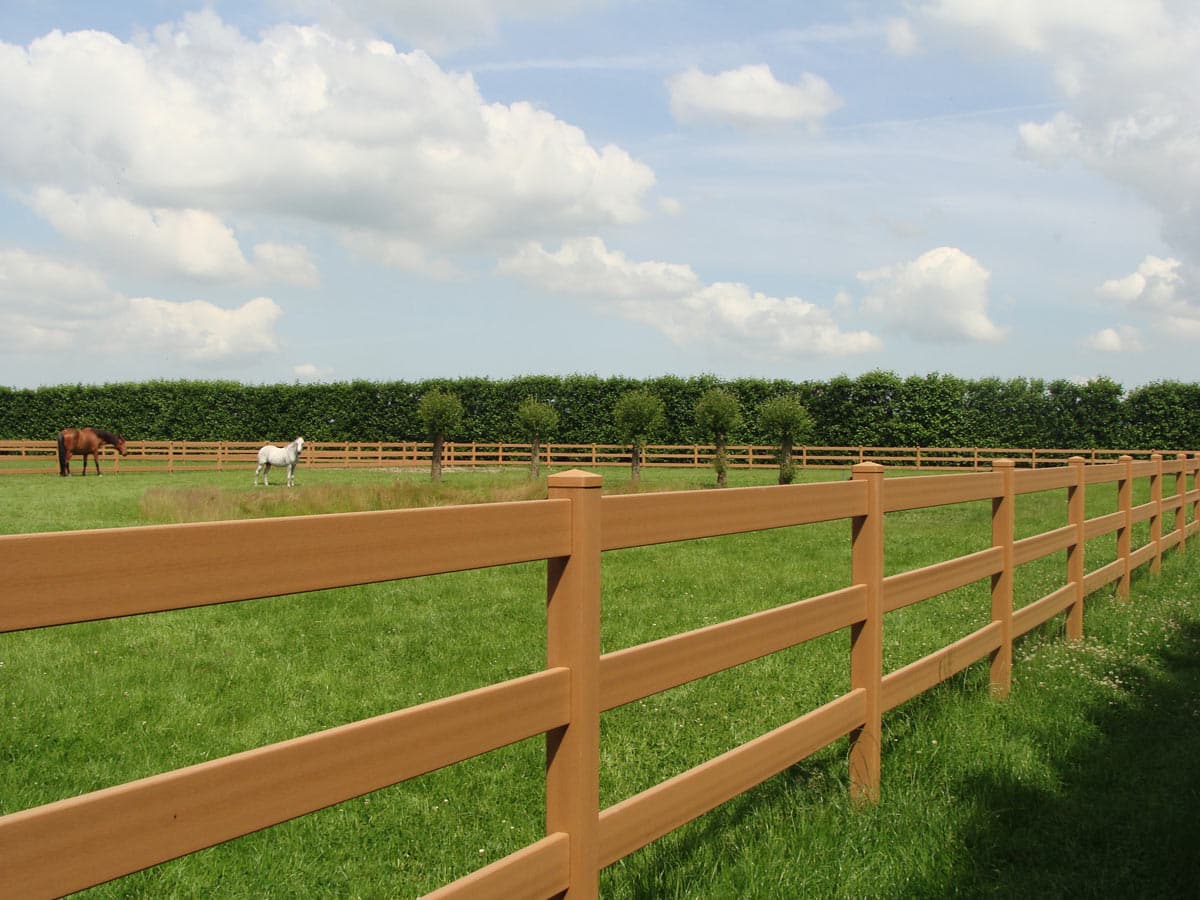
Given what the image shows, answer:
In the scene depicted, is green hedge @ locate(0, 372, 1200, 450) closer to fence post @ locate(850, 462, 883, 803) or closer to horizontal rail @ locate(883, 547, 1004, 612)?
horizontal rail @ locate(883, 547, 1004, 612)

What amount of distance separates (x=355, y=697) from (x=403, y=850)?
2.33 meters

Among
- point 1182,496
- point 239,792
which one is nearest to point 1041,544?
point 239,792

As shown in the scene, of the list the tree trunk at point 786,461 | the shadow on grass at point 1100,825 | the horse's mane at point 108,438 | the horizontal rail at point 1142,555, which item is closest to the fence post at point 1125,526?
the horizontal rail at point 1142,555

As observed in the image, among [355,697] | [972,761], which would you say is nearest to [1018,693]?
[972,761]

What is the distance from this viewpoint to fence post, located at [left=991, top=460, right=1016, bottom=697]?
5.70 meters

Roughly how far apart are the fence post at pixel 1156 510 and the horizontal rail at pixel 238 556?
9.60 m

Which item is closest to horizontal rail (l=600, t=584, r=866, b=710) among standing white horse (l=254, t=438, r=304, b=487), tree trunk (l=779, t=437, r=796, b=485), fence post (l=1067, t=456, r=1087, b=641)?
fence post (l=1067, t=456, r=1087, b=641)

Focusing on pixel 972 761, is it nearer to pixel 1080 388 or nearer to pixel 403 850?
pixel 403 850

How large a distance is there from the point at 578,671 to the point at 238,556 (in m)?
0.99

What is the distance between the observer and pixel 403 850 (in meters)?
3.86

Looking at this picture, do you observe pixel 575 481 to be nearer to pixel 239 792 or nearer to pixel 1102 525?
pixel 239 792

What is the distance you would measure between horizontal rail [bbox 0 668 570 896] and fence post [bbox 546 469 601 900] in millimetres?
151

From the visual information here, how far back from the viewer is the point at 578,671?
98.6 inches

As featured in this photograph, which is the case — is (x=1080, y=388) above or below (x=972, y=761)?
above
